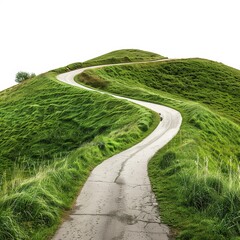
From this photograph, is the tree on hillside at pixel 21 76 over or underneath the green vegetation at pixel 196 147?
over

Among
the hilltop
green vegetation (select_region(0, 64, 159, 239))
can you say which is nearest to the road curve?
the hilltop

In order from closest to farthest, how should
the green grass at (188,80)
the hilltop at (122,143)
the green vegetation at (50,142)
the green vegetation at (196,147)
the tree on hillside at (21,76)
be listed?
the green vegetation at (196,147), the hilltop at (122,143), the green vegetation at (50,142), the green grass at (188,80), the tree on hillside at (21,76)

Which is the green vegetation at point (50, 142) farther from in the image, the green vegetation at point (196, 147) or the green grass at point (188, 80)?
the green grass at point (188, 80)

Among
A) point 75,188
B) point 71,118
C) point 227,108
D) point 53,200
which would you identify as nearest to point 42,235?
point 53,200

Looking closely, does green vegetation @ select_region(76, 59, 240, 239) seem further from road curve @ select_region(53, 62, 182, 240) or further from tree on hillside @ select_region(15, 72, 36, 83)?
tree on hillside @ select_region(15, 72, 36, 83)

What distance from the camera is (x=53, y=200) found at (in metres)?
9.84

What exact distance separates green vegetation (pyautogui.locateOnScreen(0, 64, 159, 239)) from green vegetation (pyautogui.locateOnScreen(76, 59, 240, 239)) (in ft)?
11.8

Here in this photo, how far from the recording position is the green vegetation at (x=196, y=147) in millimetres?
8477

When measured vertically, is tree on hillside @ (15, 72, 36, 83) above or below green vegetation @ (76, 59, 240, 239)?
above

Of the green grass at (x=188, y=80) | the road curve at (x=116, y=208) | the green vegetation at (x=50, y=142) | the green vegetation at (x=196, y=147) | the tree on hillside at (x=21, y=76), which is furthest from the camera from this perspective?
the tree on hillside at (x=21, y=76)

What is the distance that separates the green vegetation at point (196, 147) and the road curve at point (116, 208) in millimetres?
545

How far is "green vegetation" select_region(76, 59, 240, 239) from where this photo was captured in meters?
8.48

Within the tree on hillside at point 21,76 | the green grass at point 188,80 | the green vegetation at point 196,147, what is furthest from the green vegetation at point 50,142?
the tree on hillside at point 21,76

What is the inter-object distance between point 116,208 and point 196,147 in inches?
503
